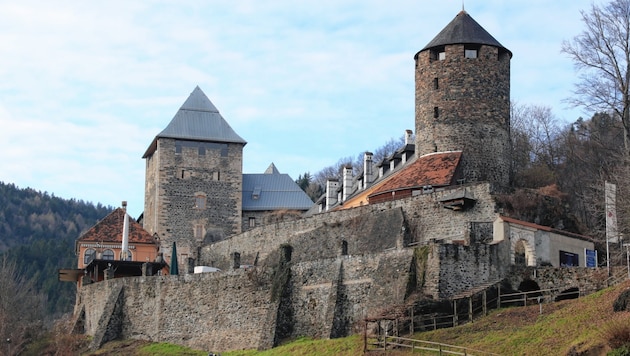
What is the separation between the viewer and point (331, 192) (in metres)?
70.3

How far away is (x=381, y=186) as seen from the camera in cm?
5822

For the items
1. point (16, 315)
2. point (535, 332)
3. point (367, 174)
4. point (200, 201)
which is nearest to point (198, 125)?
point (200, 201)

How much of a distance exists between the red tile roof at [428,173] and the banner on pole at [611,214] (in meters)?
9.49

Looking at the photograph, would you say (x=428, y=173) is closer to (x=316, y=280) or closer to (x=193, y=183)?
(x=316, y=280)

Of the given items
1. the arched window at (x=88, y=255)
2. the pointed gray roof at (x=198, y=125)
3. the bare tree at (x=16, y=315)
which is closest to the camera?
the bare tree at (x=16, y=315)

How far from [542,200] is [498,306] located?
373 inches

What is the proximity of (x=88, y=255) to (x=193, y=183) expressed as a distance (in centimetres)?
843

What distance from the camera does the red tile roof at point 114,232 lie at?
69812mm

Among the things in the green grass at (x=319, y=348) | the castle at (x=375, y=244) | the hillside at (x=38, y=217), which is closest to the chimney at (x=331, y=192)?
the castle at (x=375, y=244)

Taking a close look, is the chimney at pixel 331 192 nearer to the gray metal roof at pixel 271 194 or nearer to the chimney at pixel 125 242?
the gray metal roof at pixel 271 194

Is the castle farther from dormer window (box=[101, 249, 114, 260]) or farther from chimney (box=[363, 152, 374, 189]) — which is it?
dormer window (box=[101, 249, 114, 260])

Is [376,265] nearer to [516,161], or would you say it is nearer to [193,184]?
[516,161]

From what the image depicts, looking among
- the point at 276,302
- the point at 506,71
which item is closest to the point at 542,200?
the point at 506,71

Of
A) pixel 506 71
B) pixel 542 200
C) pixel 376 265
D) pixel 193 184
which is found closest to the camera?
pixel 376 265
